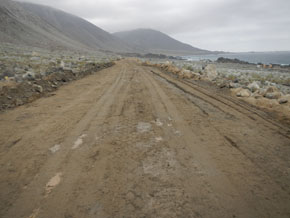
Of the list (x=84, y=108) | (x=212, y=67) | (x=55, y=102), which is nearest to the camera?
(x=84, y=108)

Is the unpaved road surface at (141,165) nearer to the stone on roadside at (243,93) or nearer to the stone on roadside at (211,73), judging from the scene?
the stone on roadside at (243,93)

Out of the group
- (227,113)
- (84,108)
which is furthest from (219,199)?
(84,108)

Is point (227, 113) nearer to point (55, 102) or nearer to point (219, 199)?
point (219, 199)

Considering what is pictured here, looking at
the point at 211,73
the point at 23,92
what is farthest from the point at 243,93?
the point at 23,92

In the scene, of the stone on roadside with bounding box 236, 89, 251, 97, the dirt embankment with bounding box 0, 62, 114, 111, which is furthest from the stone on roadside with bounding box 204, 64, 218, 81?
the dirt embankment with bounding box 0, 62, 114, 111

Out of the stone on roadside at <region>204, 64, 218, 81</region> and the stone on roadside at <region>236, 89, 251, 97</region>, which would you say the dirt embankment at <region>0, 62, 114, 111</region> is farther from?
the stone on roadside at <region>204, 64, 218, 81</region>

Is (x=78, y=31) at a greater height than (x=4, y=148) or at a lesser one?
greater

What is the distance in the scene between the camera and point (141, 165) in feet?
7.88

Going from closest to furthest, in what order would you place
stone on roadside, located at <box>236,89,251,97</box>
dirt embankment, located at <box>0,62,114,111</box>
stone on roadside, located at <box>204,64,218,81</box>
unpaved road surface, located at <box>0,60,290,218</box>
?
unpaved road surface, located at <box>0,60,290,218</box> → dirt embankment, located at <box>0,62,114,111</box> → stone on roadside, located at <box>236,89,251,97</box> → stone on roadside, located at <box>204,64,218,81</box>

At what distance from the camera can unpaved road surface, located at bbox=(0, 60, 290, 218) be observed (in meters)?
1.77

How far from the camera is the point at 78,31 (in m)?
127

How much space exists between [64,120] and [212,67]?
13454mm

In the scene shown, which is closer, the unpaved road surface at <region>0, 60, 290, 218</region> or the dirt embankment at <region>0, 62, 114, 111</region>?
the unpaved road surface at <region>0, 60, 290, 218</region>

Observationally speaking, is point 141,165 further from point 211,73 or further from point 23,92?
point 211,73
